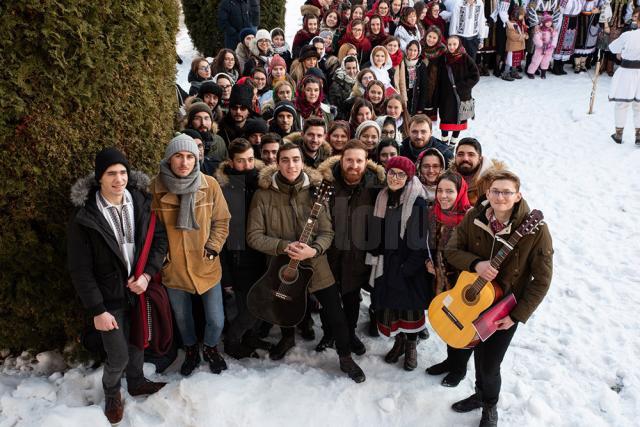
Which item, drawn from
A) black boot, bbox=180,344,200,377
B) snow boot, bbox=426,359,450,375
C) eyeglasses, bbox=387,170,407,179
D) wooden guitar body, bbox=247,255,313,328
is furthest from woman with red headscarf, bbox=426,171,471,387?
black boot, bbox=180,344,200,377

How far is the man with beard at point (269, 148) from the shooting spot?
4.75 meters

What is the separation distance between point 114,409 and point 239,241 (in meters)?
1.50

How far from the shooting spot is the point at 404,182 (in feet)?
13.3

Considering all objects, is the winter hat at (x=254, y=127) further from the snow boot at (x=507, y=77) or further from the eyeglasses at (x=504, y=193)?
the snow boot at (x=507, y=77)

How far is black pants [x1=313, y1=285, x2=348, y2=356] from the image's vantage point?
4.15 metres

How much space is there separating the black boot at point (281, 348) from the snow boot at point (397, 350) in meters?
0.85

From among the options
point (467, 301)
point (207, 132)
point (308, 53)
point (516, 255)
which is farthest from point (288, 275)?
point (308, 53)

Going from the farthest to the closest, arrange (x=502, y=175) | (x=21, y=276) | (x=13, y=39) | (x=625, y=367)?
(x=625, y=367), (x=21, y=276), (x=502, y=175), (x=13, y=39)

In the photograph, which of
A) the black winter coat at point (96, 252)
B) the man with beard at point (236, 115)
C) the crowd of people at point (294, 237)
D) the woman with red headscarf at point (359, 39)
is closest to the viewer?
the black winter coat at point (96, 252)

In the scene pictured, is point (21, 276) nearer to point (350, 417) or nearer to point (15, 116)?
point (15, 116)

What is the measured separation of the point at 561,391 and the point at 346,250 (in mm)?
2025

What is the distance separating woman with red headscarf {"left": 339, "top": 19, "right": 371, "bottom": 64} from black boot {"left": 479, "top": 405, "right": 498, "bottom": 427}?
276 inches

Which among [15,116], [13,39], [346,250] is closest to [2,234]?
[15,116]

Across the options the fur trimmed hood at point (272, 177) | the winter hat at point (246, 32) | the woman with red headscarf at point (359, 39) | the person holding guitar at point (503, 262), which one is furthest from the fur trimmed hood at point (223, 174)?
the winter hat at point (246, 32)
